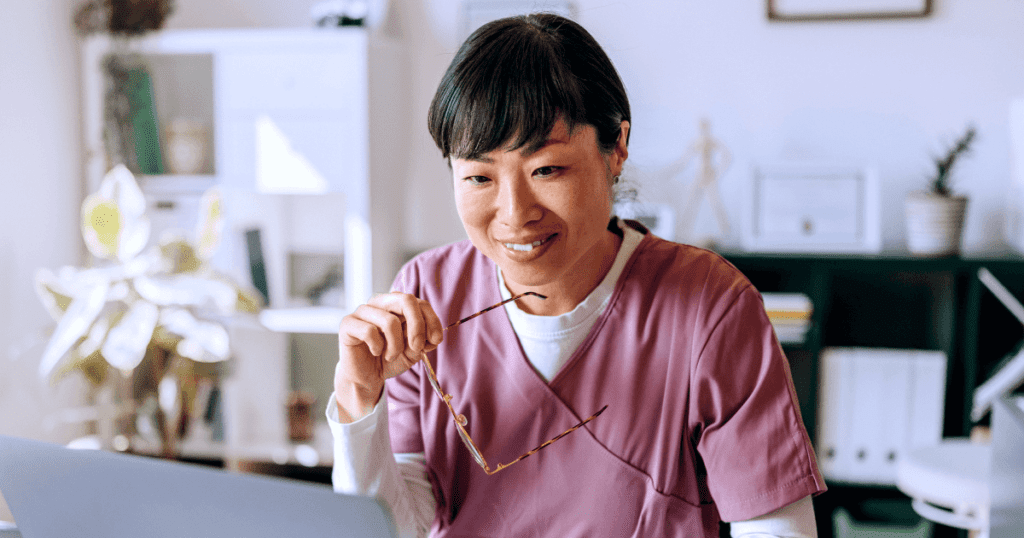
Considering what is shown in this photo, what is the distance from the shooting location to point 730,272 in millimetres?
980

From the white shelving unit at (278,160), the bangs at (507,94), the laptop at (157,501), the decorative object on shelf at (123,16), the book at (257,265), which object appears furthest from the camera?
the book at (257,265)

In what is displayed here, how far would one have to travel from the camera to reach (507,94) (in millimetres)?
845

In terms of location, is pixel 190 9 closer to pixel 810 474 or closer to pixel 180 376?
pixel 180 376

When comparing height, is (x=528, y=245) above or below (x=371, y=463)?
above

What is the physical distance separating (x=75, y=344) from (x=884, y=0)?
2.47 metres

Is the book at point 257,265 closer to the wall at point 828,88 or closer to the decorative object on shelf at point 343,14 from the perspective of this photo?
the decorative object on shelf at point 343,14

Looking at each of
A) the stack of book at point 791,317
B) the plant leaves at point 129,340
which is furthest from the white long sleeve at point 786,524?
the plant leaves at point 129,340

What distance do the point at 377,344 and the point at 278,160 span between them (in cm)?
177

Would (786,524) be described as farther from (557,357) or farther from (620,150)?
(620,150)

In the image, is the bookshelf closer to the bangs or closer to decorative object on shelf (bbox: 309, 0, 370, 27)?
decorative object on shelf (bbox: 309, 0, 370, 27)

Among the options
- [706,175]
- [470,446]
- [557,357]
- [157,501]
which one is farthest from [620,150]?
[706,175]

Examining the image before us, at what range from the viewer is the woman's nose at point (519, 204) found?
0.85 metres

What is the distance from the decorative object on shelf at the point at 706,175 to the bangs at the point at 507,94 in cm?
165

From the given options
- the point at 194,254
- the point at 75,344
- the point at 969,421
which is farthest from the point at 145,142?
the point at 969,421
